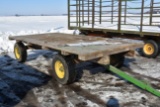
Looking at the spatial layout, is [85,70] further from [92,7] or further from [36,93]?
[92,7]

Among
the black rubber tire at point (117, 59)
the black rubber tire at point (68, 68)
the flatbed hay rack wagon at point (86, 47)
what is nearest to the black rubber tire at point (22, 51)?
the flatbed hay rack wagon at point (86, 47)

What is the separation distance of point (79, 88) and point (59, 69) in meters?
0.79

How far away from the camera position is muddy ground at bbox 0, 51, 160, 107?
490 cm

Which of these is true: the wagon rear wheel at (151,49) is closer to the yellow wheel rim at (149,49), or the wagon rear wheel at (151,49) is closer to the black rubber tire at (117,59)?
the yellow wheel rim at (149,49)

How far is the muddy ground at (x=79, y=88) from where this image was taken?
193 inches

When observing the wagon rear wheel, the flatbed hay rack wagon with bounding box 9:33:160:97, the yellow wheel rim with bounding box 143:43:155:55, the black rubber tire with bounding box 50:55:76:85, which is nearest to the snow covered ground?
the black rubber tire with bounding box 50:55:76:85

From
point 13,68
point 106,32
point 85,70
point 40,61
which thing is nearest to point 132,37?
point 106,32

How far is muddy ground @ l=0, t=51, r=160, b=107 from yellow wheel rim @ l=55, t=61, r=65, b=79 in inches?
9.1

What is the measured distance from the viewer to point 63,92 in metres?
5.53

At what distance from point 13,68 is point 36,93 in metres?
2.54

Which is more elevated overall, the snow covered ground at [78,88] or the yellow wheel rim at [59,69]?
the yellow wheel rim at [59,69]

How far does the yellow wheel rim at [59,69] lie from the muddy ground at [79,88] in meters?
0.23

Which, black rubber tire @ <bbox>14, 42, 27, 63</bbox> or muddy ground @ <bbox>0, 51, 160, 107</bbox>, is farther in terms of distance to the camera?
black rubber tire @ <bbox>14, 42, 27, 63</bbox>

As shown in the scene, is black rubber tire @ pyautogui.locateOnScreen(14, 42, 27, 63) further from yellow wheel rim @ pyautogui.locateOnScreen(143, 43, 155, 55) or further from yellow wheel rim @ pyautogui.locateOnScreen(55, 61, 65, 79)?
yellow wheel rim @ pyautogui.locateOnScreen(143, 43, 155, 55)
